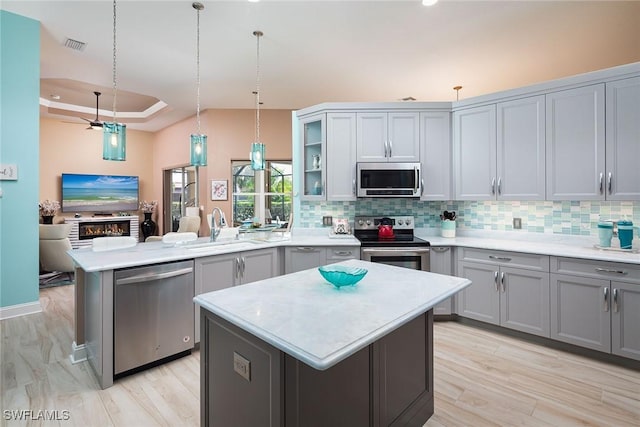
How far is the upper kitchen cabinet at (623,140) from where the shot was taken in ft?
8.58

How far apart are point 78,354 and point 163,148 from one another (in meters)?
6.63

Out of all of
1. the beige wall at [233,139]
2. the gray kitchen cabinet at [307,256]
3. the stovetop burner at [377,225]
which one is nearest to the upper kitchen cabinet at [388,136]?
the stovetop burner at [377,225]

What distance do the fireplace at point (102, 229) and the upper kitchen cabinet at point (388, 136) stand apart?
7124mm

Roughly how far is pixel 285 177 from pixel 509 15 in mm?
4436

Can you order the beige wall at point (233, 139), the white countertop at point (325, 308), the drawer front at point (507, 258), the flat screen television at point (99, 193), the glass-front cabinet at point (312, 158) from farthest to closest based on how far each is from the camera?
the flat screen television at point (99, 193), the beige wall at point (233, 139), the glass-front cabinet at point (312, 158), the drawer front at point (507, 258), the white countertop at point (325, 308)

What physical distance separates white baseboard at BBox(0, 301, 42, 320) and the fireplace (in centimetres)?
467

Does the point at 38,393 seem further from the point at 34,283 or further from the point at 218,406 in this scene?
the point at 34,283

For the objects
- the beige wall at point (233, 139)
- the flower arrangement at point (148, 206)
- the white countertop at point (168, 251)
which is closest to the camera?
the white countertop at point (168, 251)

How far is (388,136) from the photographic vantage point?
3709 millimetres

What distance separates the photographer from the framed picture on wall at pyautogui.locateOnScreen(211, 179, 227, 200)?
6.33 meters

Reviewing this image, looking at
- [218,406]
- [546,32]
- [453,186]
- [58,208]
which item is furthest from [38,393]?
[58,208]

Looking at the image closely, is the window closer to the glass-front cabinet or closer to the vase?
the glass-front cabinet

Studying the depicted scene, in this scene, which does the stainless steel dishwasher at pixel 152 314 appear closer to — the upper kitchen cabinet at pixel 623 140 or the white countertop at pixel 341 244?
the white countertop at pixel 341 244

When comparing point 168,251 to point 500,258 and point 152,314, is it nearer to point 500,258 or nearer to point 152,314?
point 152,314
